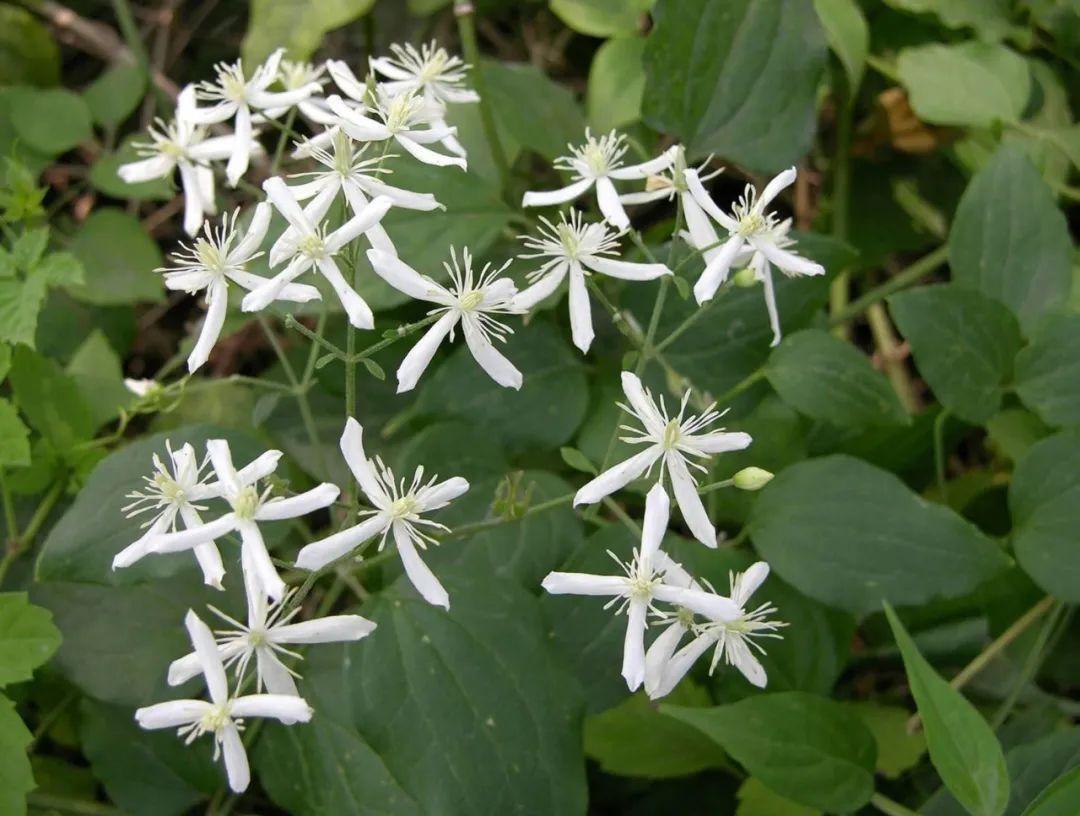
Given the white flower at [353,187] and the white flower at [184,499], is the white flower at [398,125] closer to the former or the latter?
the white flower at [353,187]

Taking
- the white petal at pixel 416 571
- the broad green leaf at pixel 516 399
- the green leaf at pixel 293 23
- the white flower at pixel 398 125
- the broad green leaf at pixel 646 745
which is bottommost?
the broad green leaf at pixel 646 745

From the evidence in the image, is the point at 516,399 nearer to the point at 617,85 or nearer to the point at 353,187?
the point at 353,187

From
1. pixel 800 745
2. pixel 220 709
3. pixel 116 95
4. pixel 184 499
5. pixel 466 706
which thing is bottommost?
pixel 800 745

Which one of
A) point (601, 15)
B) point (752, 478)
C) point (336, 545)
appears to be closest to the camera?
point (336, 545)

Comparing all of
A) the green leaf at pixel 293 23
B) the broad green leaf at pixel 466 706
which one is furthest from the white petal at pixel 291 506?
the green leaf at pixel 293 23

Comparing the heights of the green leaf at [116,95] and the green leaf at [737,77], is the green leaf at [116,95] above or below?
below

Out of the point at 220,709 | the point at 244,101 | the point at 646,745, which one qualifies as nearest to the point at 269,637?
the point at 220,709

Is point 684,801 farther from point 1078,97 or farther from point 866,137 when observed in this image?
point 1078,97

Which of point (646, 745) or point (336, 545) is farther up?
point (336, 545)
